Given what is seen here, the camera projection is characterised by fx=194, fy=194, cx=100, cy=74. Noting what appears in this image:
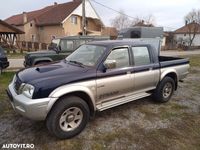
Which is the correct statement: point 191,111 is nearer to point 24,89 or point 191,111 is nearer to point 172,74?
point 172,74

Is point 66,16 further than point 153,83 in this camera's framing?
Yes

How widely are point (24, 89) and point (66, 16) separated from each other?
91.1ft

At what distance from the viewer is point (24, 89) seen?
11.7 feet

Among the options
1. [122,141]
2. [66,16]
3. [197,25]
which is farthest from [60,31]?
[197,25]

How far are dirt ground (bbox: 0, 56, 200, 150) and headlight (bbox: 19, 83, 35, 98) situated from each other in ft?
3.03

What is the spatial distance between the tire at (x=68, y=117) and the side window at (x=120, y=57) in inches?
47.7

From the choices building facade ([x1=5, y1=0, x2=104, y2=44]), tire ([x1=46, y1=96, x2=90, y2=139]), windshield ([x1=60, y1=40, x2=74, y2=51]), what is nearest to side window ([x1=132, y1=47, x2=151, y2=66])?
tire ([x1=46, y1=96, x2=90, y2=139])

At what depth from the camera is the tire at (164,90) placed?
5.51 metres

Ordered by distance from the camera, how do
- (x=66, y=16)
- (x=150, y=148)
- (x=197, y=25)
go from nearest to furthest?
1. (x=150, y=148)
2. (x=66, y=16)
3. (x=197, y=25)

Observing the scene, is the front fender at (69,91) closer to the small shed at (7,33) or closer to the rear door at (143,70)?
the rear door at (143,70)

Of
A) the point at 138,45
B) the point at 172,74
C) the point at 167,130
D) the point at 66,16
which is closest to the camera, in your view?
the point at 167,130

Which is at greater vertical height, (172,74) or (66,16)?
(66,16)

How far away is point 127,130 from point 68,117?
129 cm

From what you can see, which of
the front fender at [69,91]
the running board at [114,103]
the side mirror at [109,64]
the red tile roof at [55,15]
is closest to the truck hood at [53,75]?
the front fender at [69,91]
